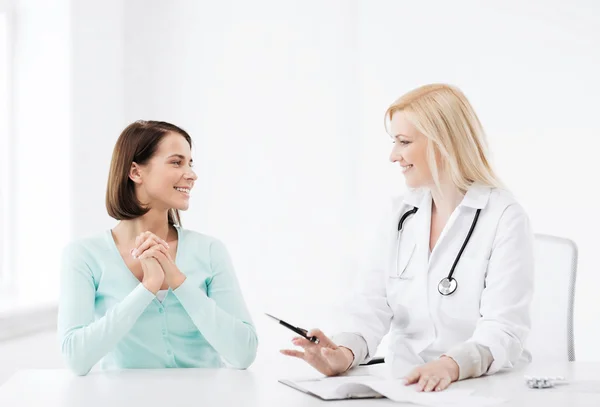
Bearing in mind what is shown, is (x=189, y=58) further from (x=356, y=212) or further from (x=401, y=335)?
(x=401, y=335)

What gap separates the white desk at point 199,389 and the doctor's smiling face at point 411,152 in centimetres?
55

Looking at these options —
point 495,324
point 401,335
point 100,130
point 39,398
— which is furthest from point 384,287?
point 100,130

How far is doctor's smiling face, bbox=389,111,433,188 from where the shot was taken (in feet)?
6.55

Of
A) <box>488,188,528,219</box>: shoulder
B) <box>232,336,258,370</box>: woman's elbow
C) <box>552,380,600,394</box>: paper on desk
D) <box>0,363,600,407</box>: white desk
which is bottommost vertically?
<box>232,336,258,370</box>: woman's elbow

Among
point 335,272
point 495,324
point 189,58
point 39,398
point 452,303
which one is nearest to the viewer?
point 39,398

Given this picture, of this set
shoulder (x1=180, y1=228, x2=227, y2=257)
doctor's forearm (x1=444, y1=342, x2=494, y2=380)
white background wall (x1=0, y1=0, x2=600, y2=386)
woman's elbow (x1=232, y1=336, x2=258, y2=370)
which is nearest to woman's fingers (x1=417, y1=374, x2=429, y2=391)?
doctor's forearm (x1=444, y1=342, x2=494, y2=380)

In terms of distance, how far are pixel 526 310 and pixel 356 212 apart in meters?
2.29

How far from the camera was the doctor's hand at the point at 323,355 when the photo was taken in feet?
5.55

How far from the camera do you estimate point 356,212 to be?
13.4 feet

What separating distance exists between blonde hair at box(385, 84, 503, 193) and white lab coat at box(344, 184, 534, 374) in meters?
0.05

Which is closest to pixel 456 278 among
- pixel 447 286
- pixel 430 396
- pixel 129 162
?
pixel 447 286

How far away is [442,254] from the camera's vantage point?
6.54 feet

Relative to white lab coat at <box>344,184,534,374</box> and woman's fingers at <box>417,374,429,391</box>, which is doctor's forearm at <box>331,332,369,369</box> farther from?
woman's fingers at <box>417,374,429,391</box>

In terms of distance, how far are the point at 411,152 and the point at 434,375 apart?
654 millimetres
